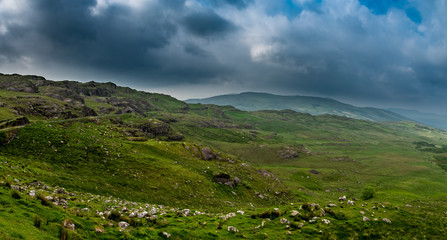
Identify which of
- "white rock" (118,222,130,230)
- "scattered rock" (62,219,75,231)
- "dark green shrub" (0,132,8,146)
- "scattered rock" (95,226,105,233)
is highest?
"dark green shrub" (0,132,8,146)

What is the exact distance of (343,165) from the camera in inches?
7589

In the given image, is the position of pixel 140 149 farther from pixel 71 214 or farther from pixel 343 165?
pixel 343 165

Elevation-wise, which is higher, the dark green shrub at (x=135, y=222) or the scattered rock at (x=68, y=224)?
the scattered rock at (x=68, y=224)

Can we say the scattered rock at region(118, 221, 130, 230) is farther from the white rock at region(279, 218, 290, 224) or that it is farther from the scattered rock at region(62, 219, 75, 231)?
the white rock at region(279, 218, 290, 224)

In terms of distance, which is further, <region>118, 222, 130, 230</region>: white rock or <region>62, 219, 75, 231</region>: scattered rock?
<region>118, 222, 130, 230</region>: white rock

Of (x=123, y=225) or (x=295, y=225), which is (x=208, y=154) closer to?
(x=295, y=225)

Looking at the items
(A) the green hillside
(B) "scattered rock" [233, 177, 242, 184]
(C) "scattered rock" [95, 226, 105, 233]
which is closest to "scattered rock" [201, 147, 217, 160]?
(A) the green hillside

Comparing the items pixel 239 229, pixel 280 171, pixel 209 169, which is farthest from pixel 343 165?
pixel 239 229

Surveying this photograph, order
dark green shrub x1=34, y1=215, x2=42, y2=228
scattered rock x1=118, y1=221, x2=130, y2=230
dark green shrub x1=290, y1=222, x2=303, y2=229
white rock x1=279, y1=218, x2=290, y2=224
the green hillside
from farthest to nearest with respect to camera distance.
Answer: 1. white rock x1=279, y1=218, x2=290, y2=224
2. dark green shrub x1=290, y1=222, x2=303, y2=229
3. scattered rock x1=118, y1=221, x2=130, y2=230
4. the green hillside
5. dark green shrub x1=34, y1=215, x2=42, y2=228

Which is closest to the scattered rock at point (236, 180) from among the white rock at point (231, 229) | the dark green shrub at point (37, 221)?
the white rock at point (231, 229)

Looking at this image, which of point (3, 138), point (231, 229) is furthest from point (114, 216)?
point (3, 138)

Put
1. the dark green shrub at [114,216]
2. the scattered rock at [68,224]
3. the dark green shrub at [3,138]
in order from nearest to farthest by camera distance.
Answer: the scattered rock at [68,224] → the dark green shrub at [114,216] → the dark green shrub at [3,138]

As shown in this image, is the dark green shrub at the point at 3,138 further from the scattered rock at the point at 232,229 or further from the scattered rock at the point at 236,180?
the scattered rock at the point at 236,180

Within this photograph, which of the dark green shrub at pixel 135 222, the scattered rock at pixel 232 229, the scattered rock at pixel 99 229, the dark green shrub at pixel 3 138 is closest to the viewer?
the scattered rock at pixel 99 229
